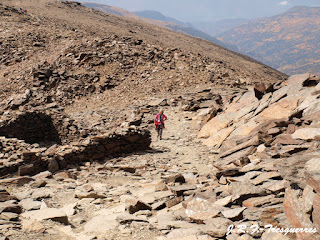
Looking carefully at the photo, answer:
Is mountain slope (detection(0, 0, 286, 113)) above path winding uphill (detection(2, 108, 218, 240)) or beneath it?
above

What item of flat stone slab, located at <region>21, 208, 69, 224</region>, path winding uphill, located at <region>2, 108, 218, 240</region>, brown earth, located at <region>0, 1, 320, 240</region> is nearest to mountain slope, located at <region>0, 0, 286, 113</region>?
brown earth, located at <region>0, 1, 320, 240</region>

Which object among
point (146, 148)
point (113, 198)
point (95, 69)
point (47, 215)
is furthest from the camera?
point (95, 69)

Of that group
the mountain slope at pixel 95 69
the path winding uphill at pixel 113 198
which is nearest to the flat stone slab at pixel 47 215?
the path winding uphill at pixel 113 198

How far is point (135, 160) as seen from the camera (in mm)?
11852

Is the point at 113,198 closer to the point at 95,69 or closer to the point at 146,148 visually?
the point at 146,148

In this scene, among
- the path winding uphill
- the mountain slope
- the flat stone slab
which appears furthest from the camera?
the mountain slope

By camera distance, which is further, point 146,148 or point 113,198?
point 146,148

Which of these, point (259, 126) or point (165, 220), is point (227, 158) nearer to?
point (259, 126)

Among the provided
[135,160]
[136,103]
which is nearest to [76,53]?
[136,103]

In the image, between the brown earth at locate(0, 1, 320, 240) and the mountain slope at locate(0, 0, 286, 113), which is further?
the mountain slope at locate(0, 0, 286, 113)

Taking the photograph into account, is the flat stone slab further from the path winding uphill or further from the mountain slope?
the mountain slope

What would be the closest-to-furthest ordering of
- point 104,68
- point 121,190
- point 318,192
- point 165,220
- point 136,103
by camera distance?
point 318,192, point 165,220, point 121,190, point 136,103, point 104,68

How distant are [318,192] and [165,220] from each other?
2914 mm

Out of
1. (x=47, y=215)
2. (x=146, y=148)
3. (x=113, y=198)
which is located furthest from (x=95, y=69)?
(x=47, y=215)
